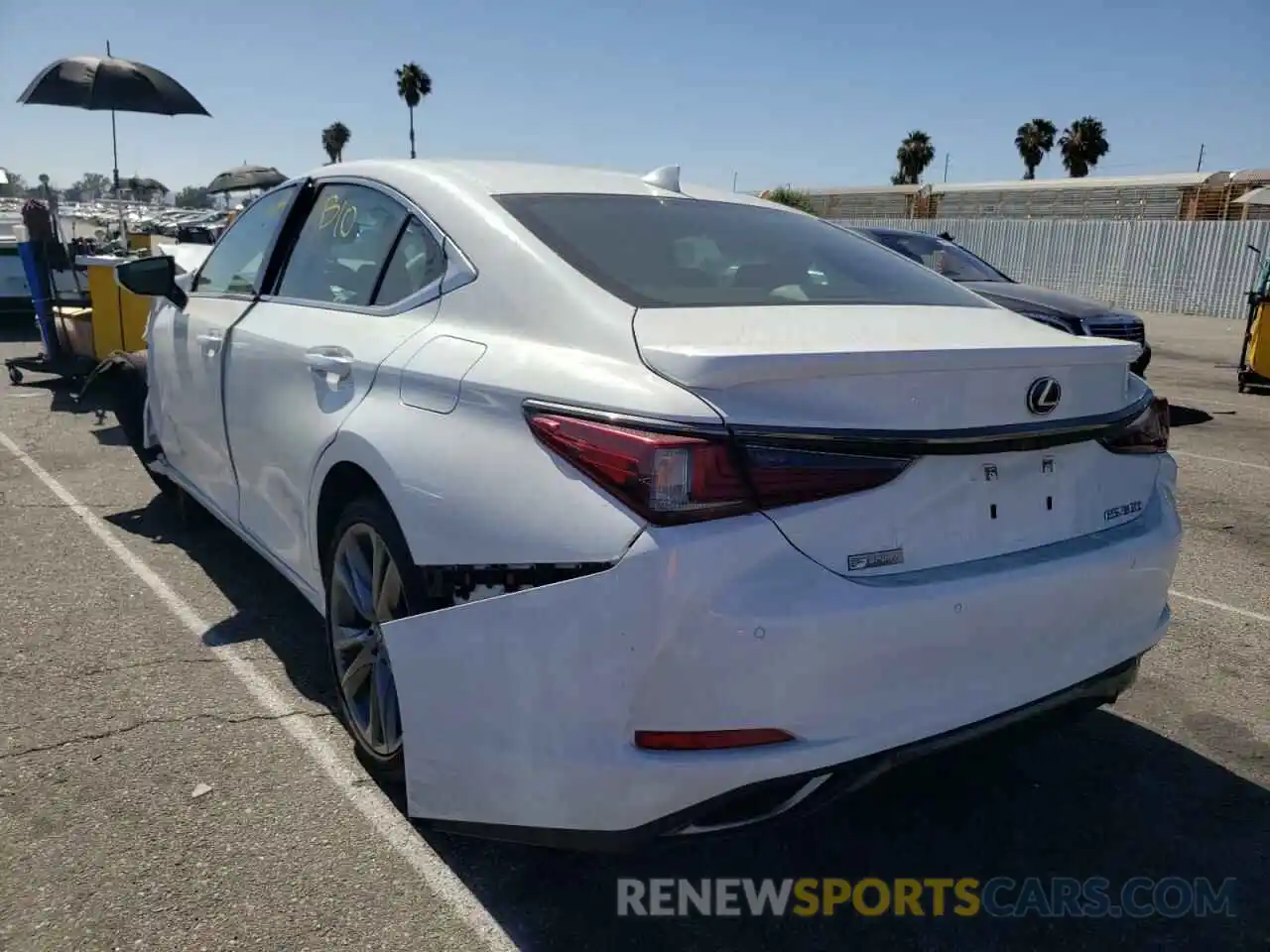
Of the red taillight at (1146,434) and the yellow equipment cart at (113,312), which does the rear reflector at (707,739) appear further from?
the yellow equipment cart at (113,312)

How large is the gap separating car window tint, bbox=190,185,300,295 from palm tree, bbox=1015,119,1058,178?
2495 inches

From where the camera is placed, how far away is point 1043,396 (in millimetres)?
2189

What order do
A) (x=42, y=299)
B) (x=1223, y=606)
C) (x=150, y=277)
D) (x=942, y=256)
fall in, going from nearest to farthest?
(x=150, y=277)
(x=1223, y=606)
(x=42, y=299)
(x=942, y=256)

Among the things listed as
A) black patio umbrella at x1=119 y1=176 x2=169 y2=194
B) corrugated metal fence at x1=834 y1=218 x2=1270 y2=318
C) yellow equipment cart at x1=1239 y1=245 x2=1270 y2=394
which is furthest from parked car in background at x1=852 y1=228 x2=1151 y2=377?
black patio umbrella at x1=119 y1=176 x2=169 y2=194

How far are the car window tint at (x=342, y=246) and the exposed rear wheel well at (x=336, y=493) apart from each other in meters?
0.56

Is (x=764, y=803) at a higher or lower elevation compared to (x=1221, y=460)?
higher

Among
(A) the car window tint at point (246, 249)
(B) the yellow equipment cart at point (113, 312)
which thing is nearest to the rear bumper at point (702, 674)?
(A) the car window tint at point (246, 249)

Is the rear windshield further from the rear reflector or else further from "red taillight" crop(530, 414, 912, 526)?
the rear reflector

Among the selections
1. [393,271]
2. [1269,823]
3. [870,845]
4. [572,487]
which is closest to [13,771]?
[393,271]

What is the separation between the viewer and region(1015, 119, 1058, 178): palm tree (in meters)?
60.5

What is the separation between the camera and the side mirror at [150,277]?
167 inches

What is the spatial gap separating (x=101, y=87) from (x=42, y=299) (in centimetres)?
314

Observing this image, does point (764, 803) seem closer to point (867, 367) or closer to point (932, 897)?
point (932, 897)

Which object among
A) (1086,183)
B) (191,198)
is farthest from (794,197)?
(191,198)
